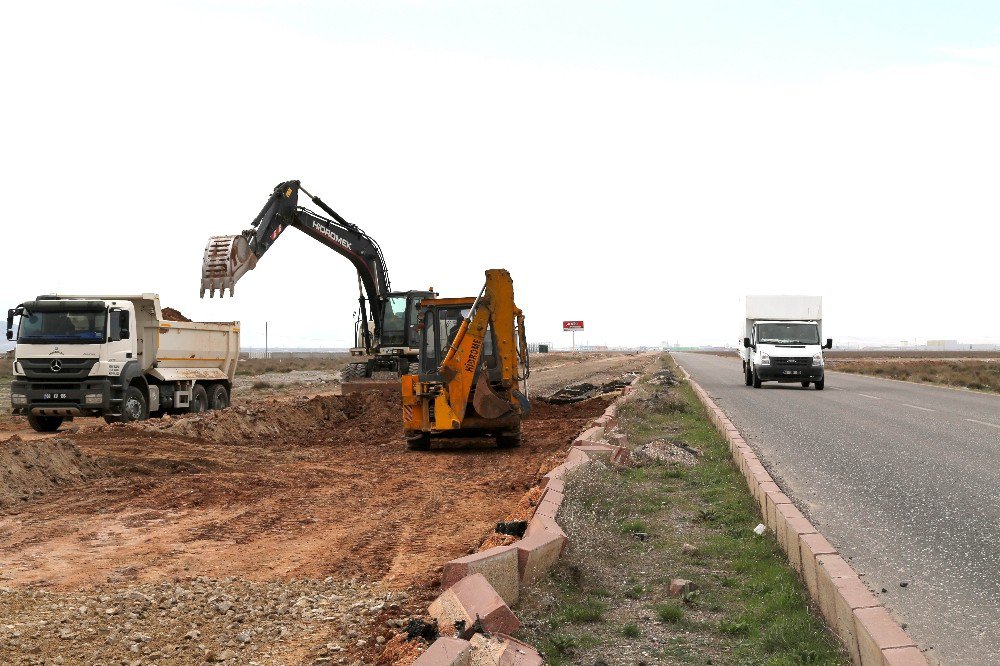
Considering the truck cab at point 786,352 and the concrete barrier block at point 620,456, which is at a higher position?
the truck cab at point 786,352

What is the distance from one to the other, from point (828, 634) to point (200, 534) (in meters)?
6.05

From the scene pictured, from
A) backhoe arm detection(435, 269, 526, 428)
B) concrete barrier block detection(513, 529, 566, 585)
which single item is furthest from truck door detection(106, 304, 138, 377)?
concrete barrier block detection(513, 529, 566, 585)

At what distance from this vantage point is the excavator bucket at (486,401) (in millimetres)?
15195

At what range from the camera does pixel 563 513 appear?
7.76 m

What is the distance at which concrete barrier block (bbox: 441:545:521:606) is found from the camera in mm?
5430

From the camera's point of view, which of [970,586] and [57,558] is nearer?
[970,586]

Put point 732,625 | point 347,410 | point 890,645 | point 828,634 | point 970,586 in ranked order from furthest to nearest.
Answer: point 347,410 < point 970,586 < point 732,625 < point 828,634 < point 890,645

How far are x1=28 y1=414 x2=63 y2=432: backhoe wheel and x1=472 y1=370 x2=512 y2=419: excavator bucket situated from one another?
36.2 ft

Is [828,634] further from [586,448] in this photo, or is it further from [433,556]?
[586,448]

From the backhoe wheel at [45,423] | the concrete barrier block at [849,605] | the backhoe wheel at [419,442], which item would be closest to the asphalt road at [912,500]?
the concrete barrier block at [849,605]

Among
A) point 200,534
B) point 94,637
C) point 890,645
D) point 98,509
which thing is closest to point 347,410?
point 98,509

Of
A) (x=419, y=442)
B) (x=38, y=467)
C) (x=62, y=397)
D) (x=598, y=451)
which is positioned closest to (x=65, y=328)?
(x=62, y=397)

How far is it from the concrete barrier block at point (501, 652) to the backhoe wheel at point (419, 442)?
11.5m

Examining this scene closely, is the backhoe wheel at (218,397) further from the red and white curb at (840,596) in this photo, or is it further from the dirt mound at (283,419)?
the red and white curb at (840,596)
